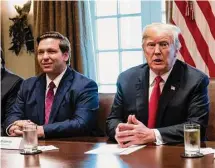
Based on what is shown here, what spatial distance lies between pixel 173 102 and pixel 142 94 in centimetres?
20

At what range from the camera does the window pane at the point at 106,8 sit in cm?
395

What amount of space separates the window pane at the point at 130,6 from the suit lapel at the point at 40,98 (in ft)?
4.50

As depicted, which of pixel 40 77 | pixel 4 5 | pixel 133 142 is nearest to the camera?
pixel 133 142

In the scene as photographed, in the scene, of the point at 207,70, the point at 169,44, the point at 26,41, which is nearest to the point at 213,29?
the point at 207,70

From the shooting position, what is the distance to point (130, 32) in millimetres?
3928

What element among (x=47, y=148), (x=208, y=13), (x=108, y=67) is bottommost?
(x=47, y=148)

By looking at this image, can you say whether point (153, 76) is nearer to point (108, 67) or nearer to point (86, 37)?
point (86, 37)

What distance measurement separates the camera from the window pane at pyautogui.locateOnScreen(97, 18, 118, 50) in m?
3.98

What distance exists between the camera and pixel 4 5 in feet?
14.2

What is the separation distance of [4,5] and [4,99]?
1.67 metres

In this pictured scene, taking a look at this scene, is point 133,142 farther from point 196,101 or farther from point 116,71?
point 116,71

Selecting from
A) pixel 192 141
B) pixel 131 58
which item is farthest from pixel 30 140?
pixel 131 58

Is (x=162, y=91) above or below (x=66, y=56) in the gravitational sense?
below

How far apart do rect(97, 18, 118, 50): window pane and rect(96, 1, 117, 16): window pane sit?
2.6 inches
